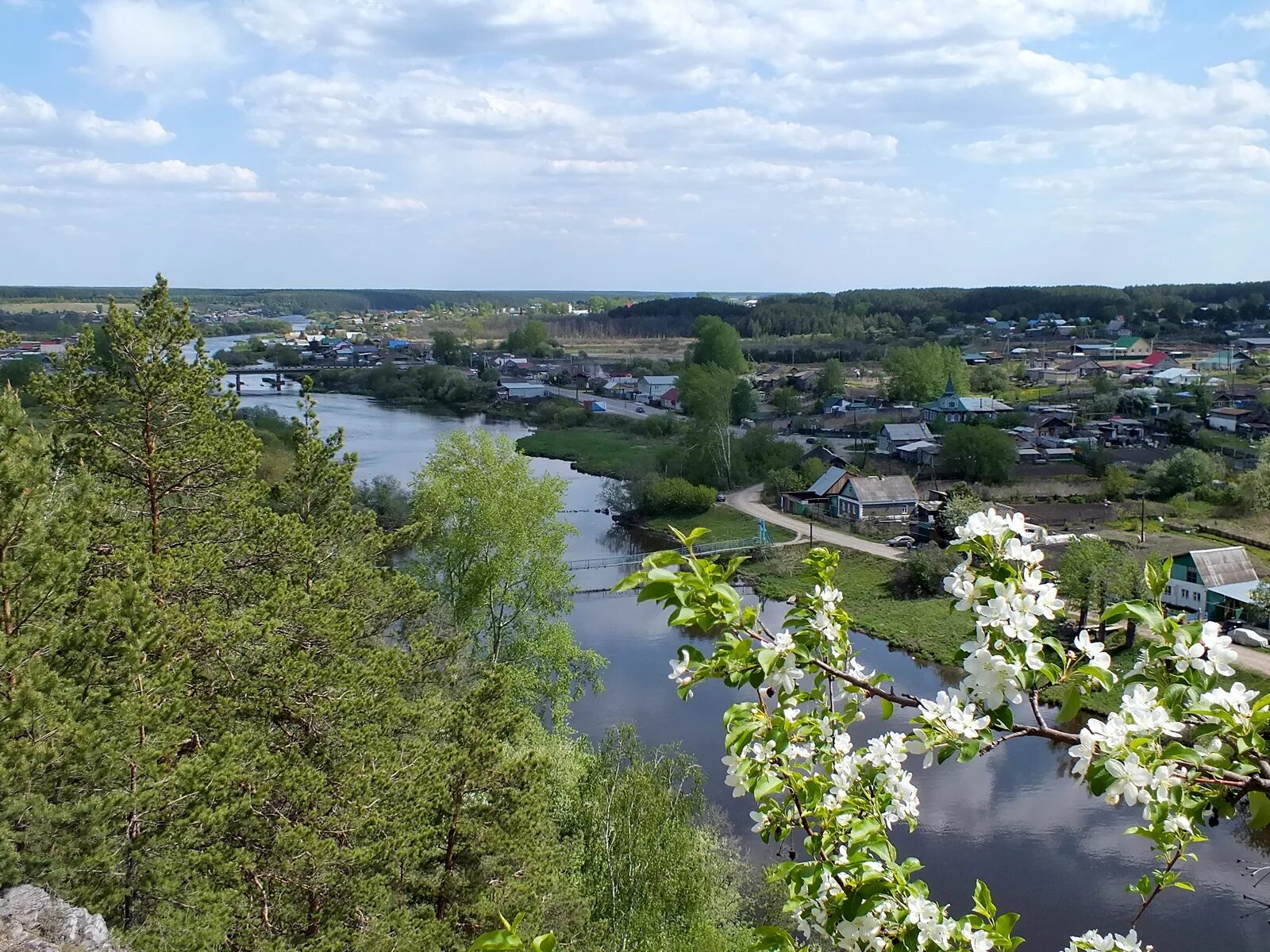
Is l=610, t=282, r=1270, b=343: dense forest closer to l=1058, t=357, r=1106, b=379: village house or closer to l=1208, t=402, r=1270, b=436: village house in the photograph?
l=1058, t=357, r=1106, b=379: village house

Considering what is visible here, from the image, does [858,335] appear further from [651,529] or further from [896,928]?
[896,928]

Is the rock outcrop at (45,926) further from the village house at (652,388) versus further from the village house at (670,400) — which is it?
the village house at (652,388)

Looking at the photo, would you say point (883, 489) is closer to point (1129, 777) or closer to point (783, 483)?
point (783, 483)

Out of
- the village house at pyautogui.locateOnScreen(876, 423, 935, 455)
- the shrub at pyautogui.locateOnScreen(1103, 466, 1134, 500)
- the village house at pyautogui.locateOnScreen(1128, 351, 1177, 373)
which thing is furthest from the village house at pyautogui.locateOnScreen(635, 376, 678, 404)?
the shrub at pyautogui.locateOnScreen(1103, 466, 1134, 500)

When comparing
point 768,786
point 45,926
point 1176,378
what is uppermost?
point 768,786

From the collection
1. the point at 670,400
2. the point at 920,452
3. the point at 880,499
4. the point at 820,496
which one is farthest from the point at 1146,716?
the point at 670,400

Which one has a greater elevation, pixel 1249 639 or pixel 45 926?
pixel 45 926
